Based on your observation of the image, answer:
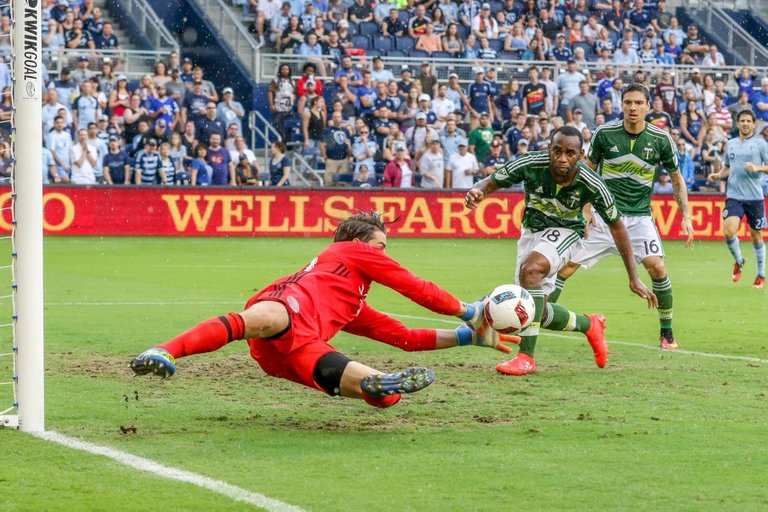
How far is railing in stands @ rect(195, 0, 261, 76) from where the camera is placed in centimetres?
2902

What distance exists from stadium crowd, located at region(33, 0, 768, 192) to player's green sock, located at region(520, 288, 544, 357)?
15.7m

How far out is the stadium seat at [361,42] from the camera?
97.1ft

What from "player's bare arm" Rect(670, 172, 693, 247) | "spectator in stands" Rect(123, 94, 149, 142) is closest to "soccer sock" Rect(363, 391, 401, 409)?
"player's bare arm" Rect(670, 172, 693, 247)

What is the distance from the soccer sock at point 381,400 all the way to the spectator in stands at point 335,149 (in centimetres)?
1885

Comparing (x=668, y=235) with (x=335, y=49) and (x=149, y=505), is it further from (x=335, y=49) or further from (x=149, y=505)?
(x=149, y=505)

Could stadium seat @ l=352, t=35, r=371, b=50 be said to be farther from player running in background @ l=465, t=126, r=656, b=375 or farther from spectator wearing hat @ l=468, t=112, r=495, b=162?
player running in background @ l=465, t=126, r=656, b=375

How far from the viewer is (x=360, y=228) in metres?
7.52

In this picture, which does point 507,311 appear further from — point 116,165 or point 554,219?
point 116,165

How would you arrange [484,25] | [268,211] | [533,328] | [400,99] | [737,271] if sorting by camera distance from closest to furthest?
[533,328]
[737,271]
[268,211]
[400,99]
[484,25]

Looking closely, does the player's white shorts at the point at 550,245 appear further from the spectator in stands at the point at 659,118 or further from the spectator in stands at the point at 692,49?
the spectator in stands at the point at 692,49

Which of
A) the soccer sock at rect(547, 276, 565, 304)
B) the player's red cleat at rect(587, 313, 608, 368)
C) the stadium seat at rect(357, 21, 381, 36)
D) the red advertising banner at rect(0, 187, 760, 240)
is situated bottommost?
the red advertising banner at rect(0, 187, 760, 240)

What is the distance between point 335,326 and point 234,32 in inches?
922

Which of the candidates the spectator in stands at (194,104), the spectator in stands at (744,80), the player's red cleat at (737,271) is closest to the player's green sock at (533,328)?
the player's red cleat at (737,271)

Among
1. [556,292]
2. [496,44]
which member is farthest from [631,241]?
[496,44]
